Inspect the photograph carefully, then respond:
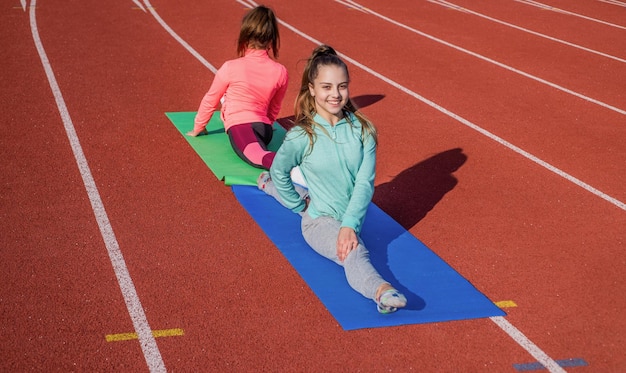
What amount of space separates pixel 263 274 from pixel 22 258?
1.66 meters

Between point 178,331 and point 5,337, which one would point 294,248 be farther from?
point 5,337

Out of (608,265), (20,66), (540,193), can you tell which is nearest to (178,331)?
(608,265)

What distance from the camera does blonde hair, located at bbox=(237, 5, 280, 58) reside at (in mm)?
7238

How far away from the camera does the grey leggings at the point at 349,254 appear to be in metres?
4.84

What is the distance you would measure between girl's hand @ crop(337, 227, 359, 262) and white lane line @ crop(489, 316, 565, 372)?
39.3 inches

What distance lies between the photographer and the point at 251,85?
745 centimetres

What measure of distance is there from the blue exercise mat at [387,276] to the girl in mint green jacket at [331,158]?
0.46ft

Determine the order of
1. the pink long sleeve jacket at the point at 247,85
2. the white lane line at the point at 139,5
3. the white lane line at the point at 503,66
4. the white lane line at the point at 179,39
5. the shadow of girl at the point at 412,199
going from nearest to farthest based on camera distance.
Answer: the shadow of girl at the point at 412,199
the pink long sleeve jacket at the point at 247,85
the white lane line at the point at 503,66
the white lane line at the point at 179,39
the white lane line at the point at 139,5

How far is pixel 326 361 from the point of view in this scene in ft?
14.5

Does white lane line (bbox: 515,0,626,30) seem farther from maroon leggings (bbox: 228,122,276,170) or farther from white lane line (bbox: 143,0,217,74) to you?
maroon leggings (bbox: 228,122,276,170)

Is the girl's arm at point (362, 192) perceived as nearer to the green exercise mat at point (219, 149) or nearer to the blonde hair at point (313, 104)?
the blonde hair at point (313, 104)

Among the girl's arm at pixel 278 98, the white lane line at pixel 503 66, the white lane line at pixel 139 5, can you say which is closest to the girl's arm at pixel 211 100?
the girl's arm at pixel 278 98

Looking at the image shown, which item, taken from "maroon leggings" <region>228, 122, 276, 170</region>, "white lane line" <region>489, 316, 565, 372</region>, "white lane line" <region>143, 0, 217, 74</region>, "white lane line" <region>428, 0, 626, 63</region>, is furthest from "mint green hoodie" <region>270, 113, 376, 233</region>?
"white lane line" <region>428, 0, 626, 63</region>

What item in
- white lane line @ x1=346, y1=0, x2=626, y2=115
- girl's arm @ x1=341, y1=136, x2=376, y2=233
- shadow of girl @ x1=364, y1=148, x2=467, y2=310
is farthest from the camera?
white lane line @ x1=346, y1=0, x2=626, y2=115
